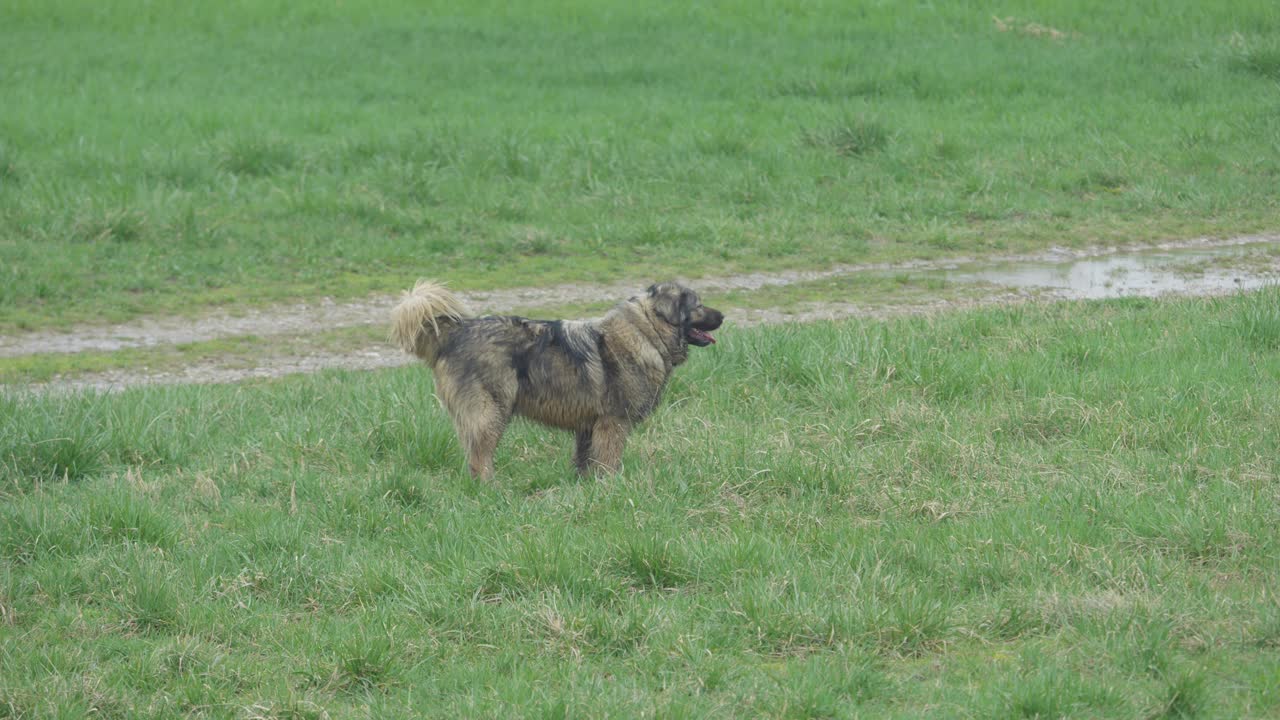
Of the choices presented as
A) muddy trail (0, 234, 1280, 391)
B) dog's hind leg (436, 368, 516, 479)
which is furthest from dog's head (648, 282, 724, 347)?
muddy trail (0, 234, 1280, 391)

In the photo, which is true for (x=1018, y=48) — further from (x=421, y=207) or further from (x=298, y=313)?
(x=298, y=313)

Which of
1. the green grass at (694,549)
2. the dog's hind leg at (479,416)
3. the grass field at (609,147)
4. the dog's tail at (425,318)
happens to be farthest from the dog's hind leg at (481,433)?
the grass field at (609,147)

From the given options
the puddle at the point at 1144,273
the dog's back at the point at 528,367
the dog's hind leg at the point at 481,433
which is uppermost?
the dog's back at the point at 528,367

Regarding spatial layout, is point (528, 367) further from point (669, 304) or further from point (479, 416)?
point (669, 304)

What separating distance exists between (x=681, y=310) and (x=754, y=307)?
3.40m

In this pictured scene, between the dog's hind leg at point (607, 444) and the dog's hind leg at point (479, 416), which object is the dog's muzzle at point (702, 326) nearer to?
the dog's hind leg at point (607, 444)

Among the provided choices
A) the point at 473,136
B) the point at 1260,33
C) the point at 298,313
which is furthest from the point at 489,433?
the point at 1260,33

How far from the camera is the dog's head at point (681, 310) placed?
6.80 meters

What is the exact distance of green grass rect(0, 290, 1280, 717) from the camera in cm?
436

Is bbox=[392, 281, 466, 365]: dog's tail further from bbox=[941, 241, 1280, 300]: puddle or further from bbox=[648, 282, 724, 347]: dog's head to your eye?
bbox=[941, 241, 1280, 300]: puddle

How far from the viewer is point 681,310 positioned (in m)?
6.82

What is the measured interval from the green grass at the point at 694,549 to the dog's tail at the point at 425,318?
0.53 meters

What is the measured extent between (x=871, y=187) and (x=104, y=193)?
7.19 metres

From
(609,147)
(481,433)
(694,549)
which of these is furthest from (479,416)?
(609,147)
